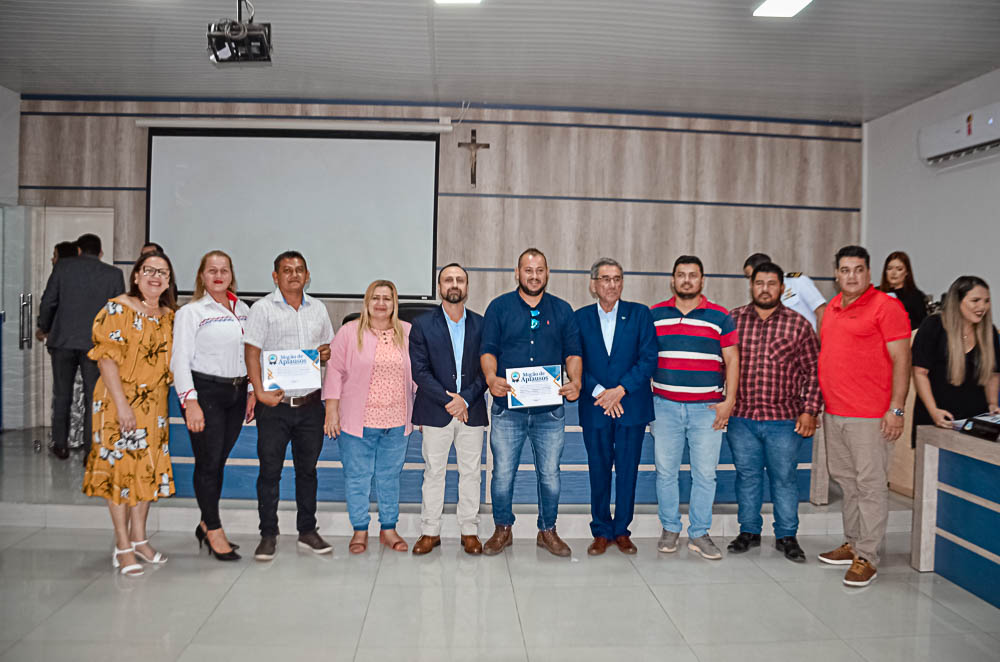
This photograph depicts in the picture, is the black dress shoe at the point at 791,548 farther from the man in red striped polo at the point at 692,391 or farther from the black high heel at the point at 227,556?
the black high heel at the point at 227,556

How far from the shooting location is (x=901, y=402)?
3.12m

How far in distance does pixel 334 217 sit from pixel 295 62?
61.8 inches

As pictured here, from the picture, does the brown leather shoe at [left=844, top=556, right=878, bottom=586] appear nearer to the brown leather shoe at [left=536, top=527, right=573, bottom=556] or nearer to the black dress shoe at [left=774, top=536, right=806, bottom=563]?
the black dress shoe at [left=774, top=536, right=806, bottom=563]

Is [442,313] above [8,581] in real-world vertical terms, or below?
above

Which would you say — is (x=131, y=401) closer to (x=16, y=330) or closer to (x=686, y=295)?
(x=686, y=295)

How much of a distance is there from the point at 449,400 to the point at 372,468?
567 mm

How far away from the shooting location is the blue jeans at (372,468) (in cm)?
332

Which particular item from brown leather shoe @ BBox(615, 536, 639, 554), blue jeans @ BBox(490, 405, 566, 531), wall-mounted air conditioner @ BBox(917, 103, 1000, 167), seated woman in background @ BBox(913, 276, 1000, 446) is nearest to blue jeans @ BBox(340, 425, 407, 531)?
blue jeans @ BBox(490, 405, 566, 531)

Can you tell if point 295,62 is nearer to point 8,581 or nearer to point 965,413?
point 8,581

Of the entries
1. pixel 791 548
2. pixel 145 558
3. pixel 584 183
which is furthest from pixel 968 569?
pixel 584 183

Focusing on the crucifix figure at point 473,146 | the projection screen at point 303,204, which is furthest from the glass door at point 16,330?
the crucifix figure at point 473,146

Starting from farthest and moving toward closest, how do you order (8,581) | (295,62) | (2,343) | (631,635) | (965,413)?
(2,343), (295,62), (965,413), (8,581), (631,635)

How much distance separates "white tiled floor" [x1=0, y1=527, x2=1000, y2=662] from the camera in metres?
2.43

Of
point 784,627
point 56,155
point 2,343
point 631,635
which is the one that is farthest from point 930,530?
point 56,155
